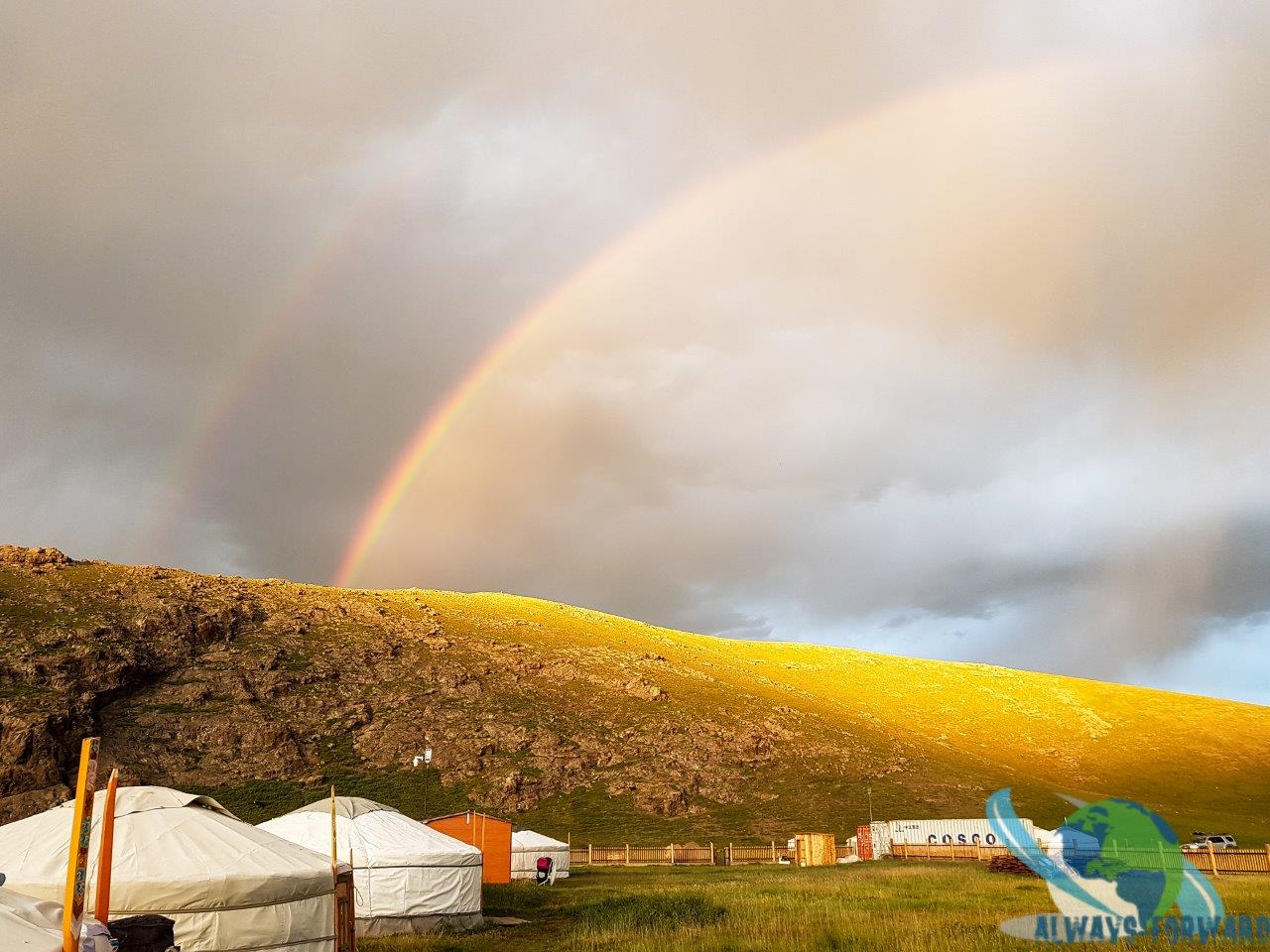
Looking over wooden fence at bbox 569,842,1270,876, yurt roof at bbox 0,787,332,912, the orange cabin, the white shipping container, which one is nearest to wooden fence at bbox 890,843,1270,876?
wooden fence at bbox 569,842,1270,876

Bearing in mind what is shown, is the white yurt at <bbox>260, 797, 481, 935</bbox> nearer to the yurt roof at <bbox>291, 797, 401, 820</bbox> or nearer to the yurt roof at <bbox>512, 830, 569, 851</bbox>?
the yurt roof at <bbox>291, 797, 401, 820</bbox>

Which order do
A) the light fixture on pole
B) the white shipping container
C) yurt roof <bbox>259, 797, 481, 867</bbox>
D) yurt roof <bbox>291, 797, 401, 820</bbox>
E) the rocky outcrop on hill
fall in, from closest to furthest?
yurt roof <bbox>259, 797, 481, 867</bbox>
yurt roof <bbox>291, 797, 401, 820</bbox>
the white shipping container
the light fixture on pole
the rocky outcrop on hill

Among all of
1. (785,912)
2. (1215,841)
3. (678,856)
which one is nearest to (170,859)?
(785,912)

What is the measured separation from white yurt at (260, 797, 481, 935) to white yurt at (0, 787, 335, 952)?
9.77 m

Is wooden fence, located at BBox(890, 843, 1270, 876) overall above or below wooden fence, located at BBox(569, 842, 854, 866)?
above

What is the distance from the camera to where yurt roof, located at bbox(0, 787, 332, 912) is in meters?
14.6

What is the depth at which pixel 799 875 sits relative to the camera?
4181 cm

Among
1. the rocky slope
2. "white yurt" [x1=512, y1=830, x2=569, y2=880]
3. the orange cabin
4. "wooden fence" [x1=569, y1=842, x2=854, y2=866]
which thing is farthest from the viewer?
the rocky slope

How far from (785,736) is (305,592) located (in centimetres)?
6421

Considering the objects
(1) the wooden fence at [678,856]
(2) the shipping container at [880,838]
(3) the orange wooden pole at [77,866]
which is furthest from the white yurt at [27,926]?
(1) the wooden fence at [678,856]

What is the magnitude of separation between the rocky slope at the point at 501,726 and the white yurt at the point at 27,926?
2570 inches

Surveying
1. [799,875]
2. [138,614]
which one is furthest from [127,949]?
[138,614]

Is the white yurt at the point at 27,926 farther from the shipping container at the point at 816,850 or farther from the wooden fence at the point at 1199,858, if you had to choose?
the shipping container at the point at 816,850

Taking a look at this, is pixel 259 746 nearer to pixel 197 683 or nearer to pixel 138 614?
pixel 197 683
